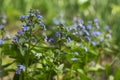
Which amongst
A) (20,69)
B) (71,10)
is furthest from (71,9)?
(20,69)

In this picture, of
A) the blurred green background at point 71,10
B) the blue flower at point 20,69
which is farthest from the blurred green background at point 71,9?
the blue flower at point 20,69

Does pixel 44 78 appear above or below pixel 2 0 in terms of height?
below

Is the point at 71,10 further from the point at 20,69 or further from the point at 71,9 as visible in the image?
the point at 20,69

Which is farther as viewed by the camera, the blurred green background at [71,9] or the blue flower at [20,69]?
the blurred green background at [71,9]

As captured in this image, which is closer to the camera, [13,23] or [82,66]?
[82,66]

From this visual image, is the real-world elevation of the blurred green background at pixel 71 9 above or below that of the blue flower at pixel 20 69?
above

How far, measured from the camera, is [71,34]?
2494 mm

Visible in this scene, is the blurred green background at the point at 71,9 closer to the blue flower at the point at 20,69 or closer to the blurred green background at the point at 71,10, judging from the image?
the blurred green background at the point at 71,10

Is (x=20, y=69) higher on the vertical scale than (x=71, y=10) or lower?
lower

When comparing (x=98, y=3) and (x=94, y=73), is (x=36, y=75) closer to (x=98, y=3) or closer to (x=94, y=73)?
(x=94, y=73)

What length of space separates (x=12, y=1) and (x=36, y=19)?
11.4ft

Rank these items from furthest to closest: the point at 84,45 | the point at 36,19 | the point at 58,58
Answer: the point at 84,45 < the point at 58,58 < the point at 36,19

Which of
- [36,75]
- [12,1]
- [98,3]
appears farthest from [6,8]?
[36,75]

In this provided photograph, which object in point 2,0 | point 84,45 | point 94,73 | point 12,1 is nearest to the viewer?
point 84,45
